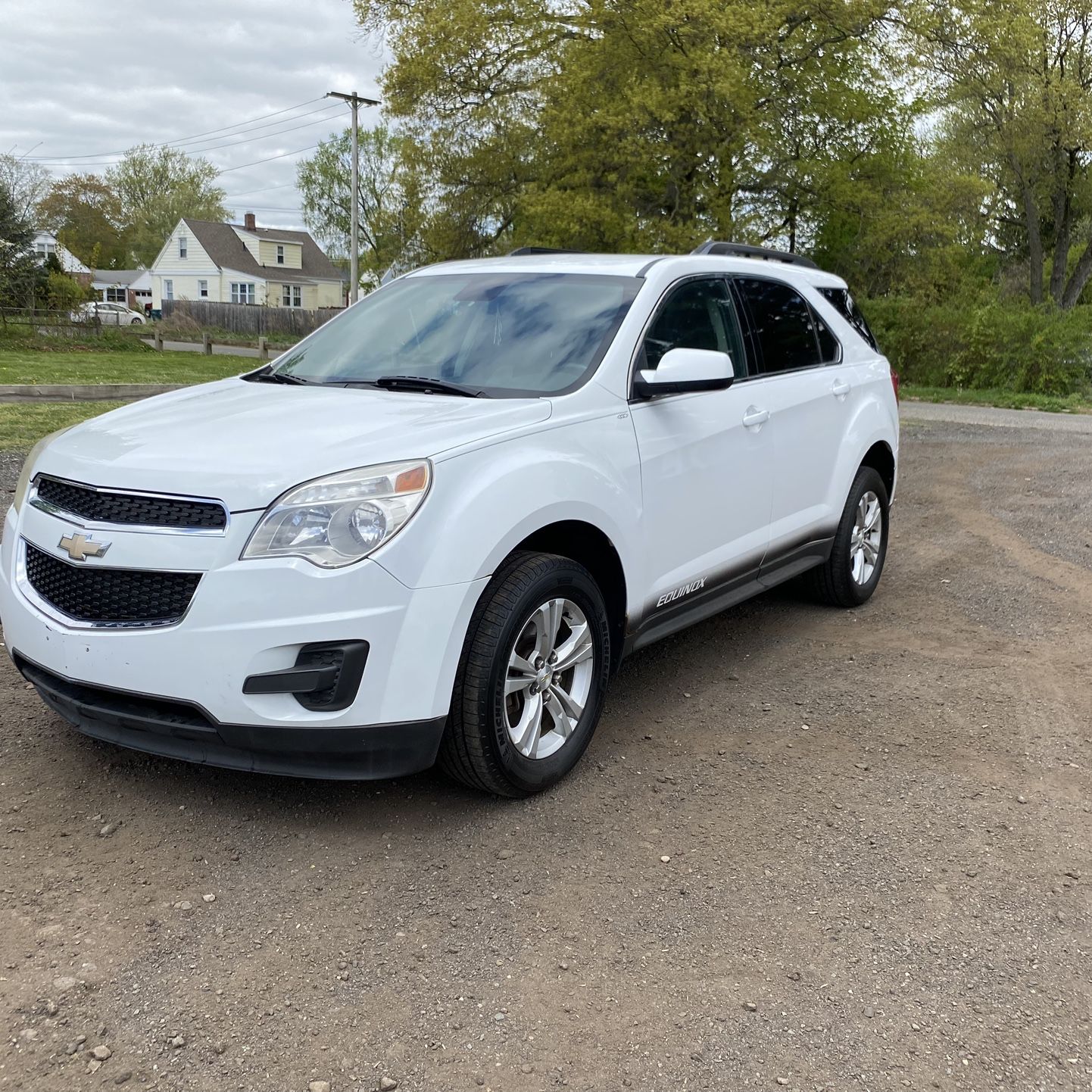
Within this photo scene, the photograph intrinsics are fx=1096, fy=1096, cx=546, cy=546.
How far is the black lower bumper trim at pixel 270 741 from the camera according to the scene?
3148mm

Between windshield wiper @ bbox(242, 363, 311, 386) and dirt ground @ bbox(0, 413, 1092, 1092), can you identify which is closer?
dirt ground @ bbox(0, 413, 1092, 1092)

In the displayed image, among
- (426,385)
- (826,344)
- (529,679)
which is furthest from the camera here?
(826,344)

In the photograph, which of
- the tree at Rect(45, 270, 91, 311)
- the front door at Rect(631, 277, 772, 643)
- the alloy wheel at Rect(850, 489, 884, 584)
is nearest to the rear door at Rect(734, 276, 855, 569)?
the front door at Rect(631, 277, 772, 643)

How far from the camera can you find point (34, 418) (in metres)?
12.2

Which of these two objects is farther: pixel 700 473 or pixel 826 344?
pixel 826 344

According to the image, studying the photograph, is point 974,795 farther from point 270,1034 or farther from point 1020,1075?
point 270,1034

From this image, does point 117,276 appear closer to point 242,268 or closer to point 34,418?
point 242,268

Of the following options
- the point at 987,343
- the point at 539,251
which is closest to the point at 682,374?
the point at 539,251

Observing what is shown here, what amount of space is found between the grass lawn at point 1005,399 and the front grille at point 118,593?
708 inches

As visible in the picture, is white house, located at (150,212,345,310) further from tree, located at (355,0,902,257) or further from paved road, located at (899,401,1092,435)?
paved road, located at (899,401,1092,435)

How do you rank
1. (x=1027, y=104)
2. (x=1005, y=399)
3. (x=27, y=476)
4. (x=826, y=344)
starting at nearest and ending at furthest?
(x=27, y=476)
(x=826, y=344)
(x=1005, y=399)
(x=1027, y=104)

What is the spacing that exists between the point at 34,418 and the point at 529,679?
10.5m

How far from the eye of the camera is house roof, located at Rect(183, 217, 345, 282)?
232ft

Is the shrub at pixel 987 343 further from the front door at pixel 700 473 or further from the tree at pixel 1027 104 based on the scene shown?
the front door at pixel 700 473
